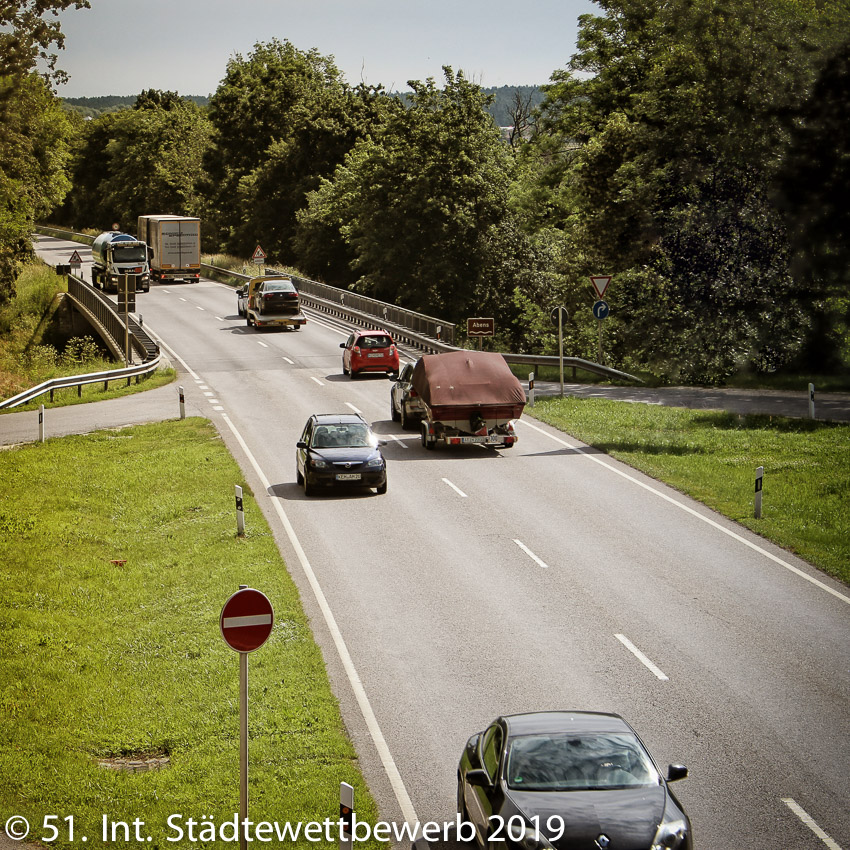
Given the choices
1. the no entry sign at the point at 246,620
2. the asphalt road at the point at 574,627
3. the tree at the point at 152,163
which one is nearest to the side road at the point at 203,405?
the asphalt road at the point at 574,627

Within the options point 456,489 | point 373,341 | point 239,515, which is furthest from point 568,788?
point 373,341

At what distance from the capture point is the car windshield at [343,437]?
25.0 meters

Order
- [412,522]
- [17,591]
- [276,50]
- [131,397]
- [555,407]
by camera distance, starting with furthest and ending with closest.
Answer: [276,50] < [131,397] < [555,407] < [412,522] < [17,591]

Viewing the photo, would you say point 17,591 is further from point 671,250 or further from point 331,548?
point 671,250

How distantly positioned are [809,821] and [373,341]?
105ft

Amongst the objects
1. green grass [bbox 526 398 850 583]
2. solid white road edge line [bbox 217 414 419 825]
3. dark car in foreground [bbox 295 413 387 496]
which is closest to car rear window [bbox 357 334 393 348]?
green grass [bbox 526 398 850 583]

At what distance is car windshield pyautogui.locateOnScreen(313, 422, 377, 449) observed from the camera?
2503cm

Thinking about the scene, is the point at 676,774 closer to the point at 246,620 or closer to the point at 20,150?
→ the point at 246,620

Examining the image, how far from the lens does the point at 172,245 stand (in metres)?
73.2

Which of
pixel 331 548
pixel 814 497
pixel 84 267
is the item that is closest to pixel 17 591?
pixel 331 548

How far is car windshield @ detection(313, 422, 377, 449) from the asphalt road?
4.09 feet

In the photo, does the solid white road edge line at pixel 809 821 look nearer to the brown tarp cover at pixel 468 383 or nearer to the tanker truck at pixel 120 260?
the brown tarp cover at pixel 468 383

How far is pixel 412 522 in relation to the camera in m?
22.3

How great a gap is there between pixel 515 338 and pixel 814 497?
43.7 m
